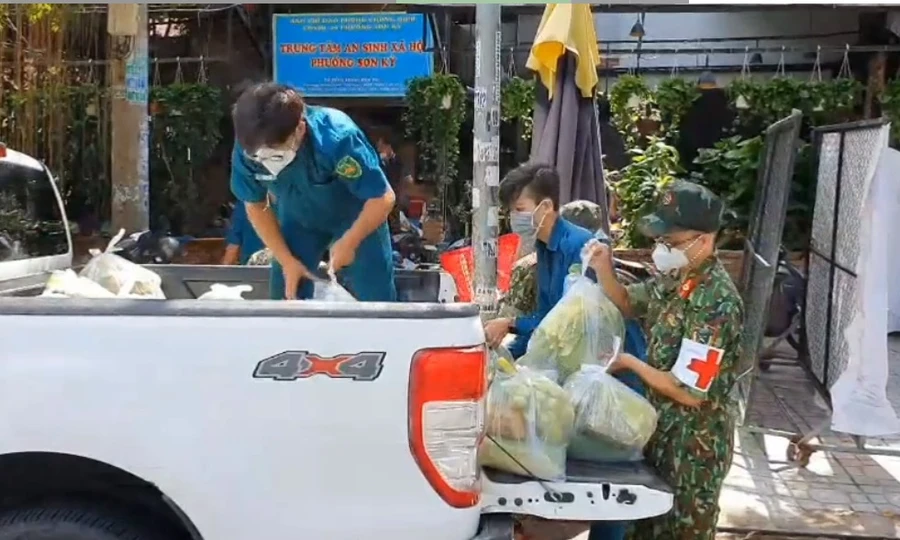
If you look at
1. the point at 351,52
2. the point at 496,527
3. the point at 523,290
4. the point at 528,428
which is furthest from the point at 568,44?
the point at 351,52

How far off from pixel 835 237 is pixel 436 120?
5563mm

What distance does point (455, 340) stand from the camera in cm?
233

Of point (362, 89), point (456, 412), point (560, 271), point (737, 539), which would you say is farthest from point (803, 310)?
point (362, 89)

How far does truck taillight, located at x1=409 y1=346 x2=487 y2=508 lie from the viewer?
2303mm

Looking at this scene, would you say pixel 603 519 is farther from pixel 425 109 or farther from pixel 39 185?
pixel 425 109

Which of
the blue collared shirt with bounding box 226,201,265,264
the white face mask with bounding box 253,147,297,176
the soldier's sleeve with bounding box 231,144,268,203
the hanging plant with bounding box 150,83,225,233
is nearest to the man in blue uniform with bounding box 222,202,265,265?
the blue collared shirt with bounding box 226,201,265,264

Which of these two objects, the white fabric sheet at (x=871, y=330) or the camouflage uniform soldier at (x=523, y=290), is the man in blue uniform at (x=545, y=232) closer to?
the camouflage uniform soldier at (x=523, y=290)

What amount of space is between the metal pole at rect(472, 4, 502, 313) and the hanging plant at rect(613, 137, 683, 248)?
2795 millimetres

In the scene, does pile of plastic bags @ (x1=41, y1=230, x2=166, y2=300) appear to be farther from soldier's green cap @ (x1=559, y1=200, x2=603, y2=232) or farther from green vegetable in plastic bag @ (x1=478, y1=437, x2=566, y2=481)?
soldier's green cap @ (x1=559, y1=200, x2=603, y2=232)

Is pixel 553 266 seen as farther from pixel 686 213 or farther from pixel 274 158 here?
pixel 274 158

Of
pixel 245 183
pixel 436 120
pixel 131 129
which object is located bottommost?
pixel 245 183

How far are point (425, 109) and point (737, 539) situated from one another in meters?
6.72

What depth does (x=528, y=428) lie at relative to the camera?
2.75 metres

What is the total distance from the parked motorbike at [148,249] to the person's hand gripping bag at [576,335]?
8.79ft
